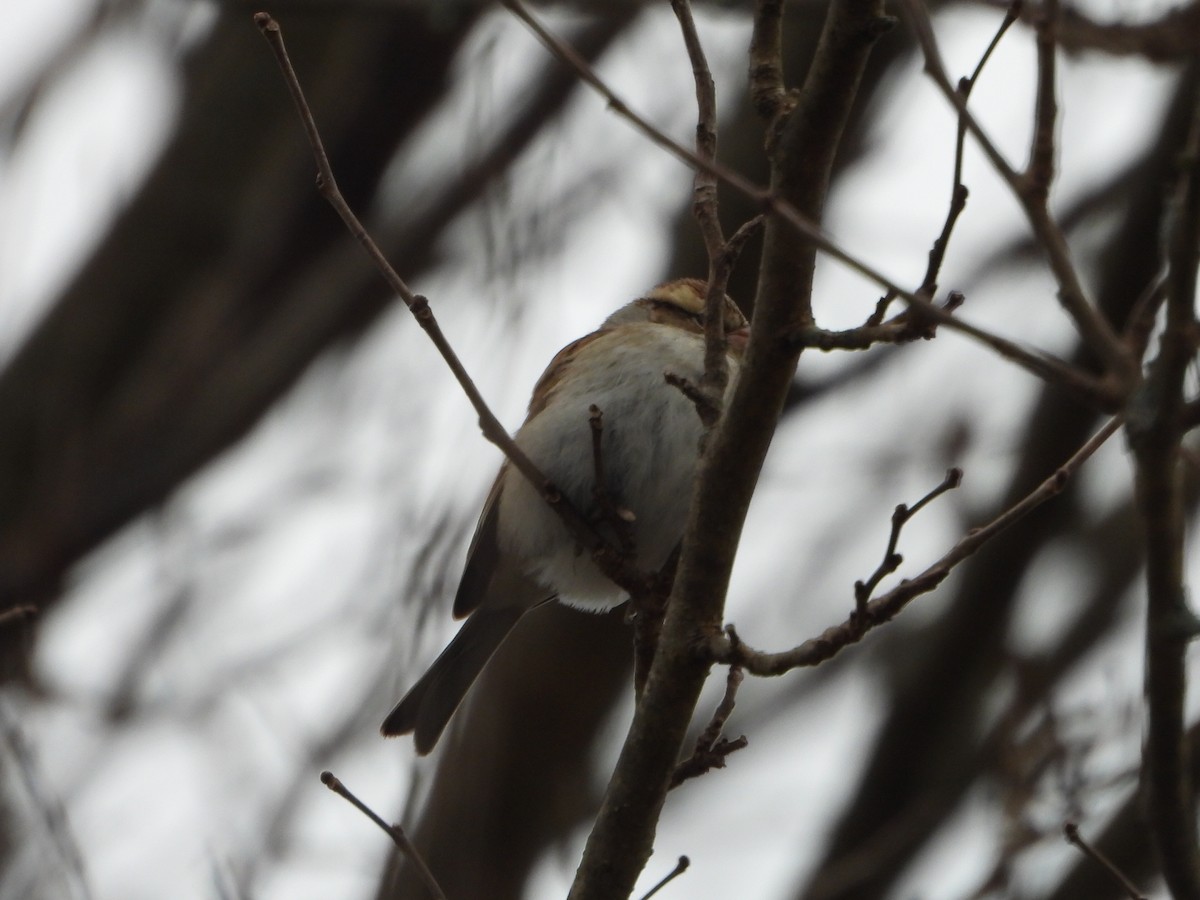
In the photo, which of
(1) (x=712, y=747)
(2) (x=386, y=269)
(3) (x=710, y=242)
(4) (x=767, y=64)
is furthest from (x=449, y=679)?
(4) (x=767, y=64)

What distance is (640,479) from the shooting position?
4.04 m

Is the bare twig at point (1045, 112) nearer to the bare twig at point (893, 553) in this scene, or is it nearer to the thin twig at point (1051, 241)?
the thin twig at point (1051, 241)

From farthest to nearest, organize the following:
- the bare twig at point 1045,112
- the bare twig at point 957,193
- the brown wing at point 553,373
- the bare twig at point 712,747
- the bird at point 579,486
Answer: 1. the brown wing at point 553,373
2. the bird at point 579,486
3. the bare twig at point 712,747
4. the bare twig at point 957,193
5. the bare twig at point 1045,112

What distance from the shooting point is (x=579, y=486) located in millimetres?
4109

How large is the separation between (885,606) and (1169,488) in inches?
39.1

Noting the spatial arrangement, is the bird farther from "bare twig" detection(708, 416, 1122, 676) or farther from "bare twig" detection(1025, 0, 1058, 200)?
"bare twig" detection(1025, 0, 1058, 200)

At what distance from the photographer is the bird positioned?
4059 mm

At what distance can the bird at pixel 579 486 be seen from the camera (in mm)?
4059

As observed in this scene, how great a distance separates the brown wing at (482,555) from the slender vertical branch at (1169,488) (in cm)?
304

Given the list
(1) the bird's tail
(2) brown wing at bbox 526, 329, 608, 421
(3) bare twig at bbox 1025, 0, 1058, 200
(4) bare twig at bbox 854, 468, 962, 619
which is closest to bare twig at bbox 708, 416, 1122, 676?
(4) bare twig at bbox 854, 468, 962, 619

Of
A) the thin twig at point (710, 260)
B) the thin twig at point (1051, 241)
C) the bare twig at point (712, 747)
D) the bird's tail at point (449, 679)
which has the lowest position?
the thin twig at point (1051, 241)

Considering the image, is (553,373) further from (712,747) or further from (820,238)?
(820,238)

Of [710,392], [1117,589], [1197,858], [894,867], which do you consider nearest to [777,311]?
[710,392]

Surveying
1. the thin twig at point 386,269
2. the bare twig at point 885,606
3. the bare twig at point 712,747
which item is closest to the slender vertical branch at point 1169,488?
the bare twig at point 885,606
